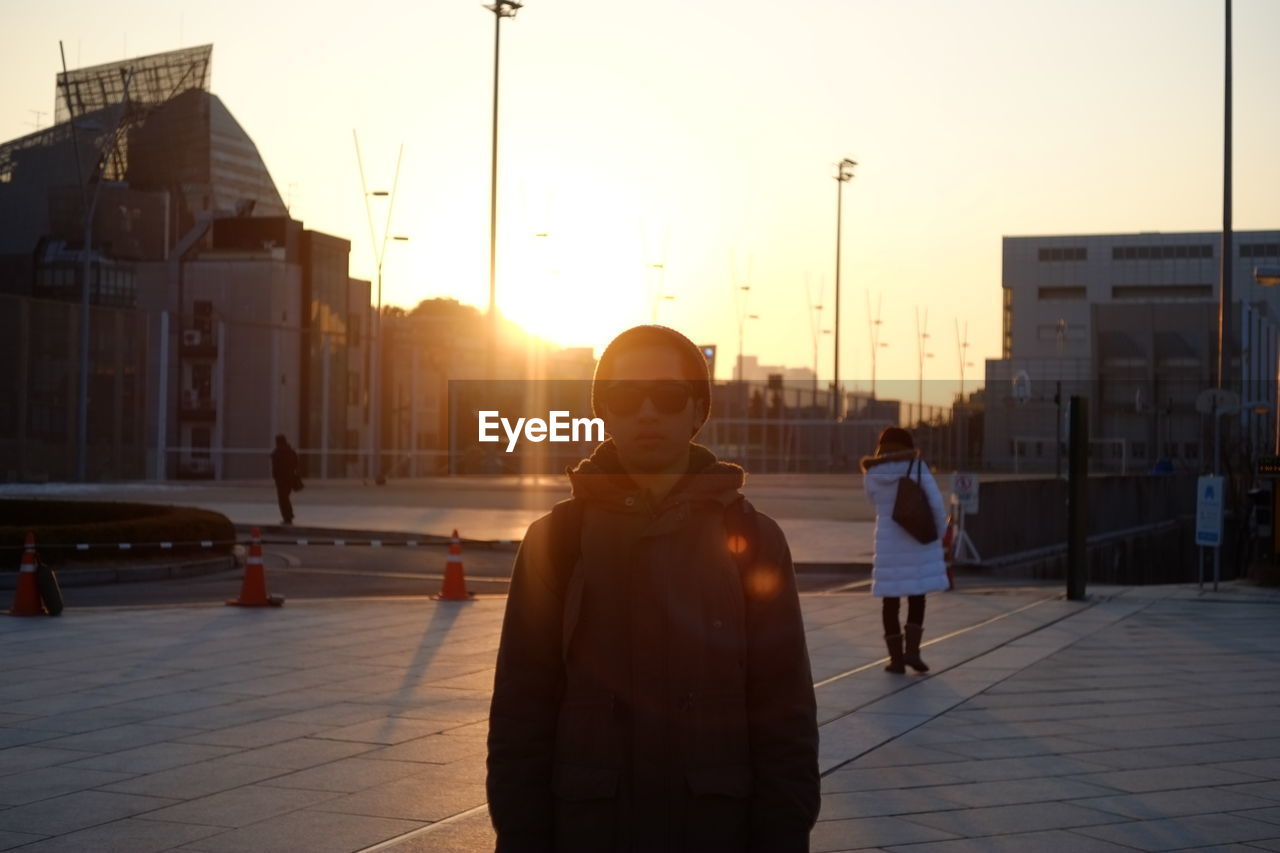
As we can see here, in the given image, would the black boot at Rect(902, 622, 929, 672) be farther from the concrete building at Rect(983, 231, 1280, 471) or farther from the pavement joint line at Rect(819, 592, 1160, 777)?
the concrete building at Rect(983, 231, 1280, 471)

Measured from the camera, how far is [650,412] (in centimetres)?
348

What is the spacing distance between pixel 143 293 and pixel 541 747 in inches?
3095

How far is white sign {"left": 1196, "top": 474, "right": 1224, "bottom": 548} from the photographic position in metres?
18.5

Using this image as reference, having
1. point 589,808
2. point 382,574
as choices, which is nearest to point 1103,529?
point 382,574

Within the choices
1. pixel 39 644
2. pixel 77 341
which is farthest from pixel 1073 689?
pixel 77 341

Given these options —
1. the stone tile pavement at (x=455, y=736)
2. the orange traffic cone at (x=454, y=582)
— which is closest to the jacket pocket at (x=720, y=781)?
the stone tile pavement at (x=455, y=736)

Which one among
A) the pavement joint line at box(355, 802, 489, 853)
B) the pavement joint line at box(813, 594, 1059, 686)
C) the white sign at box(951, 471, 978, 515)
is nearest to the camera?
the pavement joint line at box(355, 802, 489, 853)

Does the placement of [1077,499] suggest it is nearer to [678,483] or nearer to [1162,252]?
[678,483]

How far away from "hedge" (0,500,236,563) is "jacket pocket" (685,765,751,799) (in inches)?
598

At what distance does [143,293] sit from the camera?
77.9m

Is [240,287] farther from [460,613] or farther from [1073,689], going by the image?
[1073,689]

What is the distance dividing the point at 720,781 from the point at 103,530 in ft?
59.4

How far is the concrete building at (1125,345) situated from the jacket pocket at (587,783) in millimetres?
45592

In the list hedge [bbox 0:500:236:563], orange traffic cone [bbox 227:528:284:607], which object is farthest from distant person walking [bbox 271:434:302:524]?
orange traffic cone [bbox 227:528:284:607]
